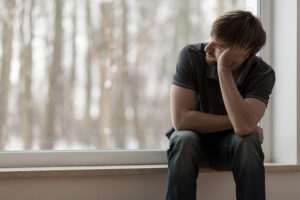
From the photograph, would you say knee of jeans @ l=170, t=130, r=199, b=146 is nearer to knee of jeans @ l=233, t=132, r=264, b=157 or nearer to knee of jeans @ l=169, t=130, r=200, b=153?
knee of jeans @ l=169, t=130, r=200, b=153

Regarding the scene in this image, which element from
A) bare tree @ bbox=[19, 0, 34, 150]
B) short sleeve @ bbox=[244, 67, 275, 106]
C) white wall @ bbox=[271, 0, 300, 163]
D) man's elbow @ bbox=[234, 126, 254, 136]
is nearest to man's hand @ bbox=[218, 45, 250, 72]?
short sleeve @ bbox=[244, 67, 275, 106]

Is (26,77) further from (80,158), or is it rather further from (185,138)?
(185,138)

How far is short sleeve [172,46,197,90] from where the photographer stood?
182 centimetres

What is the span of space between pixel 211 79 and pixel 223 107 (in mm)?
140

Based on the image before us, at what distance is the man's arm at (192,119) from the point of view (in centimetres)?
175

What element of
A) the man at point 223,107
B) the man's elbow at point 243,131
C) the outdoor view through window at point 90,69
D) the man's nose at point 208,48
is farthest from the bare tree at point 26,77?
the man's elbow at point 243,131

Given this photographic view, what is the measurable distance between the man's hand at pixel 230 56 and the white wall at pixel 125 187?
21.4 inches

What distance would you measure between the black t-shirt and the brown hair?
0.46ft

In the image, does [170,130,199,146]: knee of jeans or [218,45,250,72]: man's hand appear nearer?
[170,130,199,146]: knee of jeans

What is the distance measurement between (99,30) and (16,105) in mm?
556

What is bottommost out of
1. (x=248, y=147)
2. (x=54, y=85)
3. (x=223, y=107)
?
(x=248, y=147)

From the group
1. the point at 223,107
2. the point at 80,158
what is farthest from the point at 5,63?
the point at 223,107

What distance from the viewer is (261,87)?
1797 millimetres

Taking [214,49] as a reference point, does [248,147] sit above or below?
below
